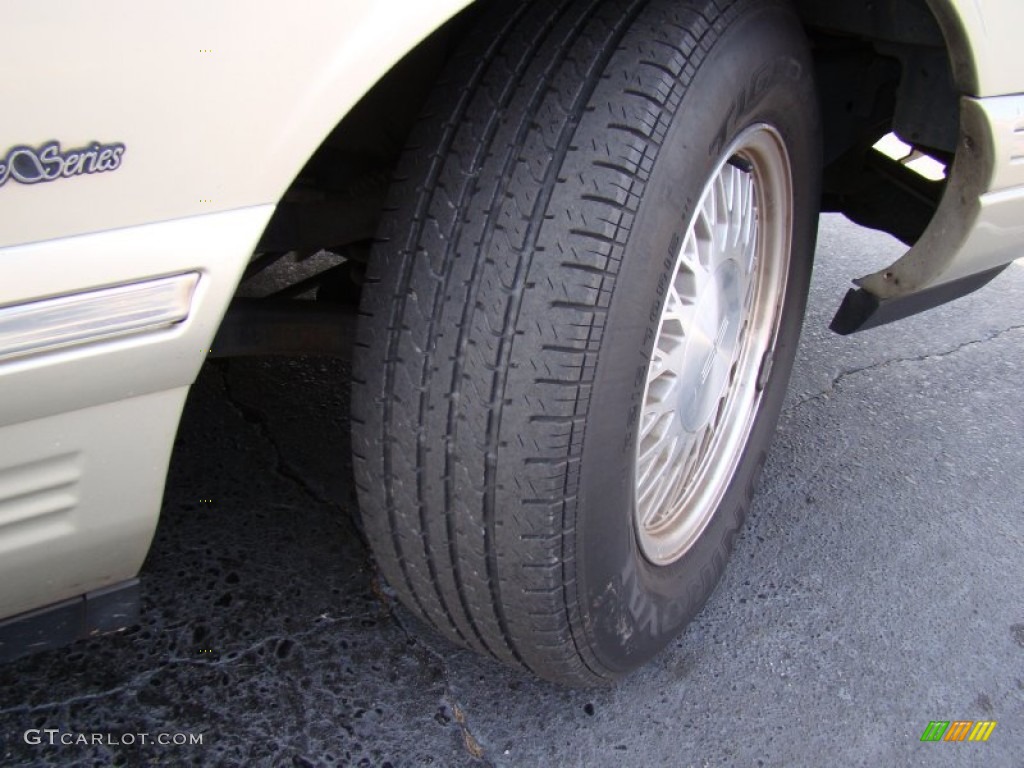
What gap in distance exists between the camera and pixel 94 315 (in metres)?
0.92

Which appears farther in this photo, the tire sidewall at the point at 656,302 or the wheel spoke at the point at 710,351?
the wheel spoke at the point at 710,351

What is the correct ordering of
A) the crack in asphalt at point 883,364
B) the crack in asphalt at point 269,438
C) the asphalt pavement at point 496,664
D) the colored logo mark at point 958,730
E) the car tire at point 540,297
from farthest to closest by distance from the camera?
1. the crack in asphalt at point 883,364
2. the crack in asphalt at point 269,438
3. the colored logo mark at point 958,730
4. the asphalt pavement at point 496,664
5. the car tire at point 540,297

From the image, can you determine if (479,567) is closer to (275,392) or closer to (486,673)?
(486,673)

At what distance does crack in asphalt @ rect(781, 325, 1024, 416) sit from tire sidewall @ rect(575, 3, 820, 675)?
3.23ft

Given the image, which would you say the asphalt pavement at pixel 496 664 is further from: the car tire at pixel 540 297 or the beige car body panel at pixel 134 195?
the beige car body panel at pixel 134 195

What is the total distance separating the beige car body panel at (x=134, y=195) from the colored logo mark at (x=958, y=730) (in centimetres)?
138

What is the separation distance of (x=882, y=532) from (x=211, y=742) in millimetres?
1476

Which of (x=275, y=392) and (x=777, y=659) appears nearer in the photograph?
(x=777, y=659)

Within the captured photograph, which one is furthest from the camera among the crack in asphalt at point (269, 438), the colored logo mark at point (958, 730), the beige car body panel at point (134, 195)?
the crack in asphalt at point (269, 438)

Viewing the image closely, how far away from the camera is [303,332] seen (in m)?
1.67

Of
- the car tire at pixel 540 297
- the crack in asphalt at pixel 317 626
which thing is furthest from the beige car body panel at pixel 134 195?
the crack in asphalt at pixel 317 626

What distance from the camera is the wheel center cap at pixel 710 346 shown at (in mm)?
1646

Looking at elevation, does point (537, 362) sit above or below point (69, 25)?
below

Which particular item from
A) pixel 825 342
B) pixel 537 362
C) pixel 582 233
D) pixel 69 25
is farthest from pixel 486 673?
pixel 825 342
